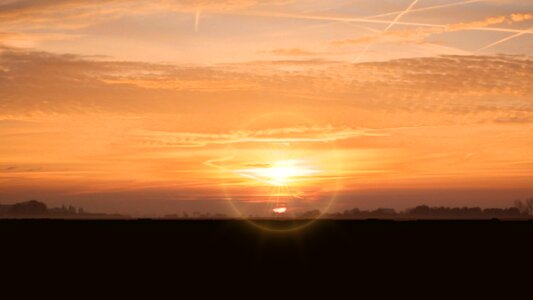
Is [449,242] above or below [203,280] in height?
above

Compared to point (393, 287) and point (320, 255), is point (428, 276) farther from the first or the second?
point (320, 255)

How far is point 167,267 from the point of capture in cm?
3409

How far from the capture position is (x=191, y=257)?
39281mm

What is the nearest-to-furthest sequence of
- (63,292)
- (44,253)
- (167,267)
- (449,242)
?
(63,292), (167,267), (44,253), (449,242)

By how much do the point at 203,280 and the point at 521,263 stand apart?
18.1 m

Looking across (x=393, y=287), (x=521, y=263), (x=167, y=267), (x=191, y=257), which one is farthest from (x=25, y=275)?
(x=521, y=263)

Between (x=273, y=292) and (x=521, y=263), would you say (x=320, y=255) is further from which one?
(x=273, y=292)

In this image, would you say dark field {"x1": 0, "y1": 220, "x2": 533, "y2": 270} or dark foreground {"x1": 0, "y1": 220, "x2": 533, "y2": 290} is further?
dark field {"x1": 0, "y1": 220, "x2": 533, "y2": 270}

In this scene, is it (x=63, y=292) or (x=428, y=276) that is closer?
(x=63, y=292)

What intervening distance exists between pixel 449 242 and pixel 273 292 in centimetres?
2737

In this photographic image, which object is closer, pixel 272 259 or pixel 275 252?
pixel 272 259

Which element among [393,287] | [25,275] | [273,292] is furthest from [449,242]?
[25,275]

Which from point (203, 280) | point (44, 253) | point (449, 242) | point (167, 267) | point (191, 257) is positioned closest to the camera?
point (203, 280)

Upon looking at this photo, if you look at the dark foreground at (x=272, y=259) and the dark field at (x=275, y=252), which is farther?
the dark field at (x=275, y=252)
